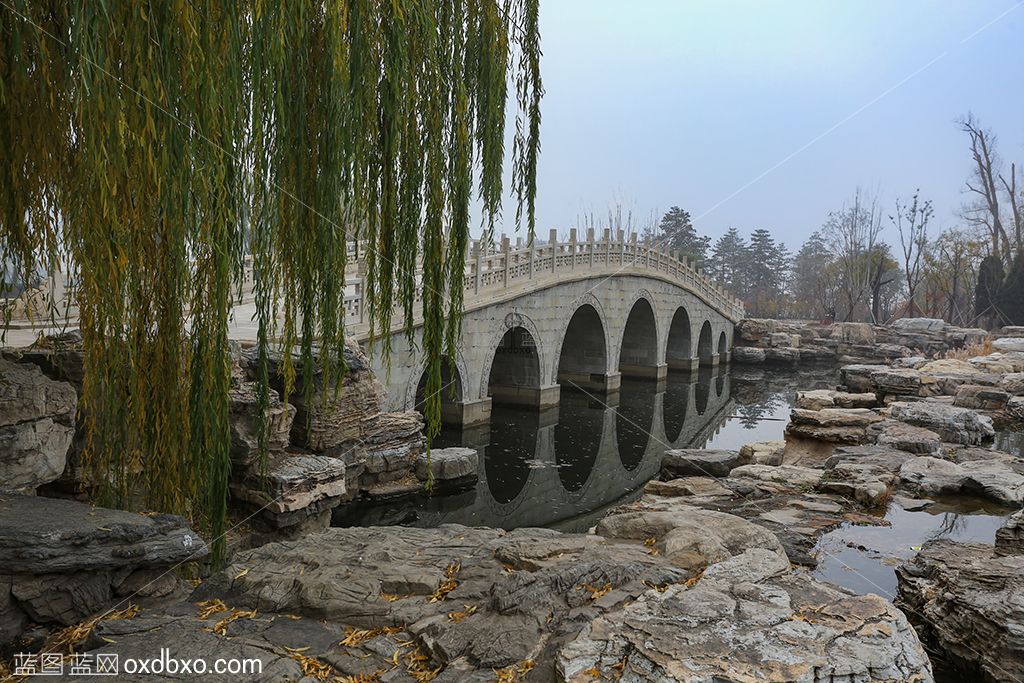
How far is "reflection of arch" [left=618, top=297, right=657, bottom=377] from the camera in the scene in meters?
23.5

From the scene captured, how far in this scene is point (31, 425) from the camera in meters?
3.57

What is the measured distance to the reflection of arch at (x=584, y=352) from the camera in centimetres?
1980

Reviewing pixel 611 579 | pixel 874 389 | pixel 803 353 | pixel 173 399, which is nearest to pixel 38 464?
pixel 173 399

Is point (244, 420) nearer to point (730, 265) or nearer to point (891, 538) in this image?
point (891, 538)

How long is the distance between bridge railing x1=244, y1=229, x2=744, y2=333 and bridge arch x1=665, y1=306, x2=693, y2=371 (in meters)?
1.38

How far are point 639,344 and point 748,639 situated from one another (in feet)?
72.9

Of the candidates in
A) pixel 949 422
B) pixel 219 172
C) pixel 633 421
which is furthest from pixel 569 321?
pixel 219 172

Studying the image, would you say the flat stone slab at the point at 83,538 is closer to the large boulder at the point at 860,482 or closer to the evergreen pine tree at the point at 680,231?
the large boulder at the point at 860,482

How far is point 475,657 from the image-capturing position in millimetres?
2297

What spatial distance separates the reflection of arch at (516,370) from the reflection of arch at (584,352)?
309cm

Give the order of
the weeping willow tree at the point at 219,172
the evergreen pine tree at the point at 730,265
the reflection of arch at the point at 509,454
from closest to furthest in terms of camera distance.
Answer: the weeping willow tree at the point at 219,172, the reflection of arch at the point at 509,454, the evergreen pine tree at the point at 730,265

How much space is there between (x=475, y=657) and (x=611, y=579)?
71 centimetres

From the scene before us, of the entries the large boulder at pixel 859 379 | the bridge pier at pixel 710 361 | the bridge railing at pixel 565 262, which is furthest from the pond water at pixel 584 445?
the bridge pier at pixel 710 361

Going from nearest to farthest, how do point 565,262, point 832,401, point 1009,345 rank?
point 832,401, point 565,262, point 1009,345
